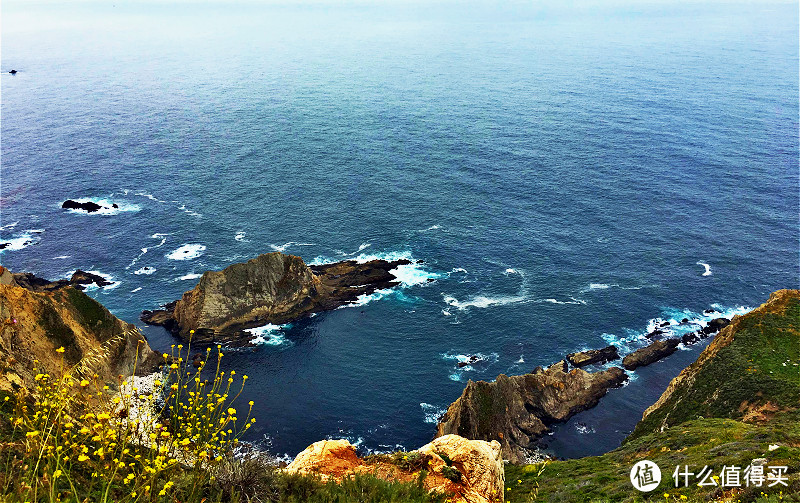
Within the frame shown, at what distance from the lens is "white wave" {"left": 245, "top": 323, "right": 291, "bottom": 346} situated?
100875mm

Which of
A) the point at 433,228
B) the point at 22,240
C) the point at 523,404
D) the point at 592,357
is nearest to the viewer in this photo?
the point at 523,404

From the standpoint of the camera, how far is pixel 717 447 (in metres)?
44.7

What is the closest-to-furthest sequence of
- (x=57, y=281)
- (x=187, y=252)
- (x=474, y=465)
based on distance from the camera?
(x=474, y=465)
(x=57, y=281)
(x=187, y=252)

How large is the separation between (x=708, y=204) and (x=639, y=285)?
44.4 meters

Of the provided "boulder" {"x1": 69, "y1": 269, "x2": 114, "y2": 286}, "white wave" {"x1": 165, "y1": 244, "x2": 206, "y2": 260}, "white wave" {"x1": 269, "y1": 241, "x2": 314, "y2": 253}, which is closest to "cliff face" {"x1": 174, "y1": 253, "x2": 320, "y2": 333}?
"white wave" {"x1": 269, "y1": 241, "x2": 314, "y2": 253}

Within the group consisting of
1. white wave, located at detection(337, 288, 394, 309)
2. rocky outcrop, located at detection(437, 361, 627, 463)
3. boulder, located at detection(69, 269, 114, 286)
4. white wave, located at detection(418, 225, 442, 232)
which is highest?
white wave, located at detection(418, 225, 442, 232)

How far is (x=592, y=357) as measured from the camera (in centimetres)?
9606

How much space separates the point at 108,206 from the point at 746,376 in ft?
449

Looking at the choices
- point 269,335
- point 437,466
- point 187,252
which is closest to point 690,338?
point 269,335

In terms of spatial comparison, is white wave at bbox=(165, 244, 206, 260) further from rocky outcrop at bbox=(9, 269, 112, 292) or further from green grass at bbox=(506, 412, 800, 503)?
green grass at bbox=(506, 412, 800, 503)

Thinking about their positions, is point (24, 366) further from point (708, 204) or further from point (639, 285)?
point (708, 204)

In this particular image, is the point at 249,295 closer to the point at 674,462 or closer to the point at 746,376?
the point at 746,376

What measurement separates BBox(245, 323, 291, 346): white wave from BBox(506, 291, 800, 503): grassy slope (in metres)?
54.1

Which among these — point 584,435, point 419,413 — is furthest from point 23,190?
point 584,435
